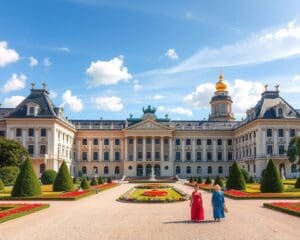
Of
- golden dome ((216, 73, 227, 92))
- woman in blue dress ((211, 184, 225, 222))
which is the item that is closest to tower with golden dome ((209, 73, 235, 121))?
golden dome ((216, 73, 227, 92))

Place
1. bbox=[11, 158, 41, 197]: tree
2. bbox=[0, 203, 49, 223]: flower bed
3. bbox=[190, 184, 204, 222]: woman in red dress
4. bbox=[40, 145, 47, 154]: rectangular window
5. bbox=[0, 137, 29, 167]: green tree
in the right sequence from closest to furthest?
bbox=[190, 184, 204, 222]: woman in red dress, bbox=[0, 203, 49, 223]: flower bed, bbox=[11, 158, 41, 197]: tree, bbox=[0, 137, 29, 167]: green tree, bbox=[40, 145, 47, 154]: rectangular window

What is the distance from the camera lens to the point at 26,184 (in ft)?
95.2

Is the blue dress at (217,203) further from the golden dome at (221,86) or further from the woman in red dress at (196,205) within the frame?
the golden dome at (221,86)

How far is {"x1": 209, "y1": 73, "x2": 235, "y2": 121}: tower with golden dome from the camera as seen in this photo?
101250 mm

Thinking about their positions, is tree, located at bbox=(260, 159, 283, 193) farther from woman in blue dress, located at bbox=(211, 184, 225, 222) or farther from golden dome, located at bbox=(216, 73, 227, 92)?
golden dome, located at bbox=(216, 73, 227, 92)

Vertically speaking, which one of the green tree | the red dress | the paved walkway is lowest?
the paved walkway

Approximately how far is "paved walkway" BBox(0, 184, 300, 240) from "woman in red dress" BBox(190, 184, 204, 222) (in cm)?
41

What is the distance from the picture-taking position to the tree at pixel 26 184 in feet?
93.8

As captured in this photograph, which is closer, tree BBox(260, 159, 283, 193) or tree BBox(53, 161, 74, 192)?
tree BBox(260, 159, 283, 193)

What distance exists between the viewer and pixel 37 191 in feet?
97.1

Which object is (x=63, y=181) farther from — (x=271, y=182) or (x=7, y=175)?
(x=271, y=182)

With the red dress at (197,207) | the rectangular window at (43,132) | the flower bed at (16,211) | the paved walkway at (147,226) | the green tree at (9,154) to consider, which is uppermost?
the rectangular window at (43,132)

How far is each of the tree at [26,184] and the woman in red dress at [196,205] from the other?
1629 centimetres

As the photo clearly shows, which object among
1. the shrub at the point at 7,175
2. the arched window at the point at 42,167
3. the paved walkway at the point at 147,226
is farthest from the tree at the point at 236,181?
the arched window at the point at 42,167
